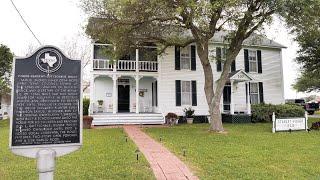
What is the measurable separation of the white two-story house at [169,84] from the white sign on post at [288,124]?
656cm

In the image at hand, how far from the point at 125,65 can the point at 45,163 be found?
1750 cm

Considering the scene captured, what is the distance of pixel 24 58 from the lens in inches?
192

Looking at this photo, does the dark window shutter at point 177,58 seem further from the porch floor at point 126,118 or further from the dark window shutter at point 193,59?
the porch floor at point 126,118

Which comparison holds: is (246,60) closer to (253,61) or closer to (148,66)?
(253,61)

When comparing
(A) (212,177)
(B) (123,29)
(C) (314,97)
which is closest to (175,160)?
(A) (212,177)

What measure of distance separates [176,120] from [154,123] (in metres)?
1.58

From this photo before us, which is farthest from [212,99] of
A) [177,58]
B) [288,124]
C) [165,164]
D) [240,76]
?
[165,164]

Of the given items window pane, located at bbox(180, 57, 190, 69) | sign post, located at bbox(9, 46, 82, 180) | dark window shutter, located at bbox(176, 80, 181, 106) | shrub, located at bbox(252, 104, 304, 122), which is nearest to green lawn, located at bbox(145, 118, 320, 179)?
sign post, located at bbox(9, 46, 82, 180)

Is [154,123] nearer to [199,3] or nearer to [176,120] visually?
[176,120]

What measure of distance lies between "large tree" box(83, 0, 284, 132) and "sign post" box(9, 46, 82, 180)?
8.53m

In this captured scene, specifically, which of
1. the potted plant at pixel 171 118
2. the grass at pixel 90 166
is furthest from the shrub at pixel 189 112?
the grass at pixel 90 166

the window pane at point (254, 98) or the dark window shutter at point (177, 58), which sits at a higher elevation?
the dark window shutter at point (177, 58)

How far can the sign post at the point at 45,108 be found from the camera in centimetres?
460

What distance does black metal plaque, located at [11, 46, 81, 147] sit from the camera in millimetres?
4633
